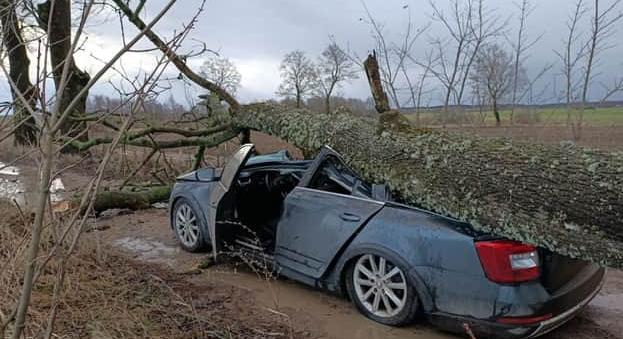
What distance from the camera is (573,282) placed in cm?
347

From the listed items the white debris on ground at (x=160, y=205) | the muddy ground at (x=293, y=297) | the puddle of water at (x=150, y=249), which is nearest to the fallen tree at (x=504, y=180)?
the muddy ground at (x=293, y=297)

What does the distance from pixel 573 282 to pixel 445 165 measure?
4.01 feet

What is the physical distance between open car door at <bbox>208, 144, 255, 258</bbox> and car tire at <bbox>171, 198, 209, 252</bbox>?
2.22ft

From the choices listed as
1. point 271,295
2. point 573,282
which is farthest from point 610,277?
point 271,295

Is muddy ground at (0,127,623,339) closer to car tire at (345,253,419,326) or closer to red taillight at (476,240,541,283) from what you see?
car tire at (345,253,419,326)

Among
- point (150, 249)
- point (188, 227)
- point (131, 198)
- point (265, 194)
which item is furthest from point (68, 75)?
point (131, 198)

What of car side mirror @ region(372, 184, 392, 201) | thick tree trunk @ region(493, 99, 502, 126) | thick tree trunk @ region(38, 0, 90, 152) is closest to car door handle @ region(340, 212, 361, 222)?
car side mirror @ region(372, 184, 392, 201)

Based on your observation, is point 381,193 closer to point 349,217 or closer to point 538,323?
point 349,217

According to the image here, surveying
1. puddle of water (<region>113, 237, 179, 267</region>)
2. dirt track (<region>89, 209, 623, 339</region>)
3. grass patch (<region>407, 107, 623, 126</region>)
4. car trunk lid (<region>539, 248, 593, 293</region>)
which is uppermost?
grass patch (<region>407, 107, 623, 126</region>)

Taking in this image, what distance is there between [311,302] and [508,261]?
1.82 m

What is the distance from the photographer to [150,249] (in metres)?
6.10

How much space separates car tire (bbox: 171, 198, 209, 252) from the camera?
18.4 feet

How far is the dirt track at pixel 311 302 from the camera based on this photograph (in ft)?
12.2

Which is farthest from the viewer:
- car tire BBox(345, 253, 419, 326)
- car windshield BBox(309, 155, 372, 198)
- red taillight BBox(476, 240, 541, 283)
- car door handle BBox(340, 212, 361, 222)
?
car windshield BBox(309, 155, 372, 198)
